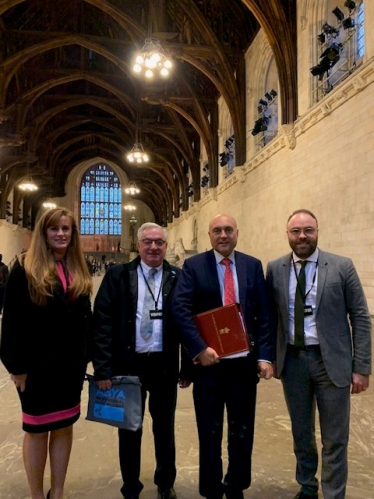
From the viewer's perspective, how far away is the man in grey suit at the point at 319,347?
1.97m

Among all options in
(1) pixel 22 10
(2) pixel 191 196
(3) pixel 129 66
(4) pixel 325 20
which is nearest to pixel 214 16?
(3) pixel 129 66

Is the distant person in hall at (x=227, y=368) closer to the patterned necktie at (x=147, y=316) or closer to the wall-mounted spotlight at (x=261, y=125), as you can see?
the patterned necktie at (x=147, y=316)

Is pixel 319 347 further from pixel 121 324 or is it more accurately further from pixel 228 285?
pixel 121 324

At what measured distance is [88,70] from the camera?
19.1 meters

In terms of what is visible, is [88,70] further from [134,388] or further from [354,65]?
[134,388]

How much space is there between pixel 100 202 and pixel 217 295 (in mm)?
41894

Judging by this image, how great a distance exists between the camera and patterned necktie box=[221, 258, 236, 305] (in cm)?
206

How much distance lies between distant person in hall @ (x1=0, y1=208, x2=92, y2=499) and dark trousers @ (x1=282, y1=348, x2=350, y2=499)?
117 centimetres

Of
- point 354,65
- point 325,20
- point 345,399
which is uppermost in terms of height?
point 325,20

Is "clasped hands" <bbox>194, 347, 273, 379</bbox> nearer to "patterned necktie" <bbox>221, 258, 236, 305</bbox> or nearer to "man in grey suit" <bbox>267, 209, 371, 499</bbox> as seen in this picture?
"man in grey suit" <bbox>267, 209, 371, 499</bbox>

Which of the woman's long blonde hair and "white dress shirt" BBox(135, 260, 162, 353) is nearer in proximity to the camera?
the woman's long blonde hair

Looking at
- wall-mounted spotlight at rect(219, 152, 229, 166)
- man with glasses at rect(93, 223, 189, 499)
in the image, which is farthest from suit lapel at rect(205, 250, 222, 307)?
wall-mounted spotlight at rect(219, 152, 229, 166)

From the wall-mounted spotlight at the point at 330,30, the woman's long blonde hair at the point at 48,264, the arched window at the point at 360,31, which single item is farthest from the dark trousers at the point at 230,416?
the wall-mounted spotlight at the point at 330,30

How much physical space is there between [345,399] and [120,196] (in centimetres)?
4236
